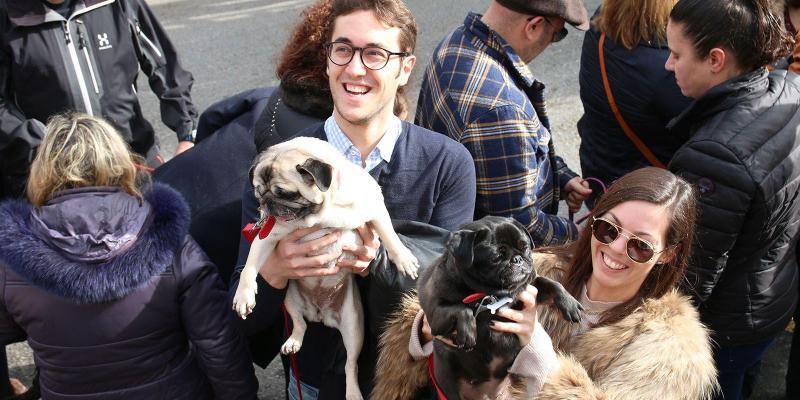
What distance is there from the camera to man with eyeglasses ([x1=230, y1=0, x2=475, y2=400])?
2.56 meters

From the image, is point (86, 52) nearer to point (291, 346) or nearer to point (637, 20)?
point (291, 346)

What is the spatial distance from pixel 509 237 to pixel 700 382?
2.56ft

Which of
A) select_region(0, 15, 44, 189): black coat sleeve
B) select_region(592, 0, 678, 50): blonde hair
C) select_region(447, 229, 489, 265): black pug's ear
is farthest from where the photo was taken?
select_region(0, 15, 44, 189): black coat sleeve

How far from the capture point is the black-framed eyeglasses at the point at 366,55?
2580mm

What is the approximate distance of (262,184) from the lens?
7.50 ft

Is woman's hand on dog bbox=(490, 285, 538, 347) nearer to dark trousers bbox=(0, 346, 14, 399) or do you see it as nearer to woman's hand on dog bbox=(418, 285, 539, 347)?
woman's hand on dog bbox=(418, 285, 539, 347)

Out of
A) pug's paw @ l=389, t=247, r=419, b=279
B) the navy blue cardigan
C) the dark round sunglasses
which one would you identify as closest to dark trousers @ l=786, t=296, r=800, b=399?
the dark round sunglasses

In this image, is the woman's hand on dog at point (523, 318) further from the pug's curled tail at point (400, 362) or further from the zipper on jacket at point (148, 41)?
the zipper on jacket at point (148, 41)

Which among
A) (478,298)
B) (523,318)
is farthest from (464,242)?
(523,318)

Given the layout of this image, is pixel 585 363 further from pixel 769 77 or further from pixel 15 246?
pixel 15 246

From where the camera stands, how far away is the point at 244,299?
2.45 metres

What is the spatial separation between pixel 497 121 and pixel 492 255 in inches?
45.3

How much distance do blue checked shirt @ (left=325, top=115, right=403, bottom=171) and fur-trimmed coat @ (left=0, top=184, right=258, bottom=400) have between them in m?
0.68

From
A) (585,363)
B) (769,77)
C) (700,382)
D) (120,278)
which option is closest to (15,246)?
(120,278)
